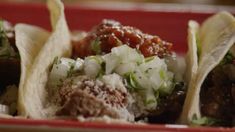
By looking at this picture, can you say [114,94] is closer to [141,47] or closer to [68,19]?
[141,47]

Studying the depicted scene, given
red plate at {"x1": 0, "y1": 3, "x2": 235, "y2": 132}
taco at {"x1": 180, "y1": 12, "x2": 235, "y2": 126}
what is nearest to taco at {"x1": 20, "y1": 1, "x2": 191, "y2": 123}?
taco at {"x1": 180, "y1": 12, "x2": 235, "y2": 126}

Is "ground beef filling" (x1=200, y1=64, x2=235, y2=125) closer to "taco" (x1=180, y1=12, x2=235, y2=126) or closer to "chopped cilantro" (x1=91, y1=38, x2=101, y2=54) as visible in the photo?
"taco" (x1=180, y1=12, x2=235, y2=126)

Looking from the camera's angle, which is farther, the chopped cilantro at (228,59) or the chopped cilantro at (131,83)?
the chopped cilantro at (228,59)

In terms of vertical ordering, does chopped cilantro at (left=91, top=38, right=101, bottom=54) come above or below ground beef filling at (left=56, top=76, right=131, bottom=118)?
above

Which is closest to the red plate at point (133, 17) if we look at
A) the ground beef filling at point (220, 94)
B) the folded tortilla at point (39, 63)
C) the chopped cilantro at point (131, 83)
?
the folded tortilla at point (39, 63)

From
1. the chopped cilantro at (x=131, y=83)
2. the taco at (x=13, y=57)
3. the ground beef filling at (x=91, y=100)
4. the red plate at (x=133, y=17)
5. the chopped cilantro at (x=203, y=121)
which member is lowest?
the chopped cilantro at (x=203, y=121)

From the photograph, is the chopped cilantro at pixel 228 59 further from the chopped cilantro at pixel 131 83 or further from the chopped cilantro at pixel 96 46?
the chopped cilantro at pixel 96 46

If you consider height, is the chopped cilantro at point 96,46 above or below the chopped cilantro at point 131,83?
above
